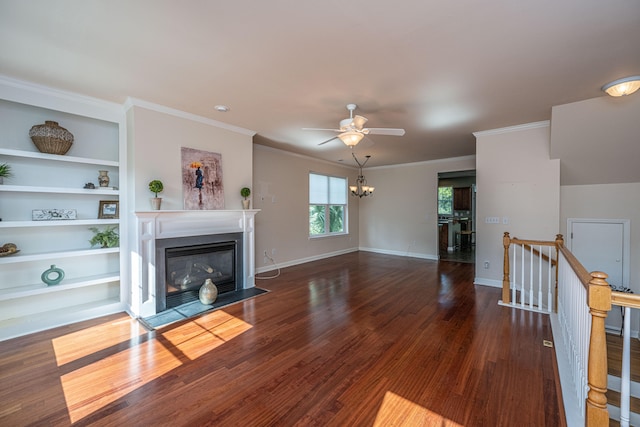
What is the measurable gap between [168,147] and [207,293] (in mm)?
2027

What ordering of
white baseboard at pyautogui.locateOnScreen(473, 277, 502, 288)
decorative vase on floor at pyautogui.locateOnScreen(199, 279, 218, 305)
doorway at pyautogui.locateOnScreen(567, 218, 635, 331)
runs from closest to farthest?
decorative vase on floor at pyautogui.locateOnScreen(199, 279, 218, 305) < doorway at pyautogui.locateOnScreen(567, 218, 635, 331) < white baseboard at pyautogui.locateOnScreen(473, 277, 502, 288)

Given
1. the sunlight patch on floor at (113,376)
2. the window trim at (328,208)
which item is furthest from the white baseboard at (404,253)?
the sunlight patch on floor at (113,376)

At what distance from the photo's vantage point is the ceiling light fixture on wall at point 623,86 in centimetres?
261

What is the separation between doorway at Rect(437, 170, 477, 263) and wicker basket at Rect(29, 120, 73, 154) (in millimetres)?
8719

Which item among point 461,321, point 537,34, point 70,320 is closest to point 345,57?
point 537,34

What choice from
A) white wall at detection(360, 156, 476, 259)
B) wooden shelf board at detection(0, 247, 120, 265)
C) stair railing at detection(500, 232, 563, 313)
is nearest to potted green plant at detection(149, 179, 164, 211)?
wooden shelf board at detection(0, 247, 120, 265)

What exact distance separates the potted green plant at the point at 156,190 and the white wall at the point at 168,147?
9 centimetres

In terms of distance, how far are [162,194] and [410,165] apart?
19.7 feet

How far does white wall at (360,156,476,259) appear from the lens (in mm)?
6902

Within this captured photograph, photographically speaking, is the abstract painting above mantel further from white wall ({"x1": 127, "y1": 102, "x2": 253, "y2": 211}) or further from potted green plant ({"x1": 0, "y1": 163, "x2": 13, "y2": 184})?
potted green plant ({"x1": 0, "y1": 163, "x2": 13, "y2": 184})

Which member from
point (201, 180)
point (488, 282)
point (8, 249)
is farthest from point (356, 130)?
point (8, 249)

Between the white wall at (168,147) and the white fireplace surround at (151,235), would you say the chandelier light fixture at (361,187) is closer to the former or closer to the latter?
the white wall at (168,147)

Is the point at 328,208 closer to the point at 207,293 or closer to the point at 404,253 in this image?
the point at 404,253

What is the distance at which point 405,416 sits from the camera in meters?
1.74
